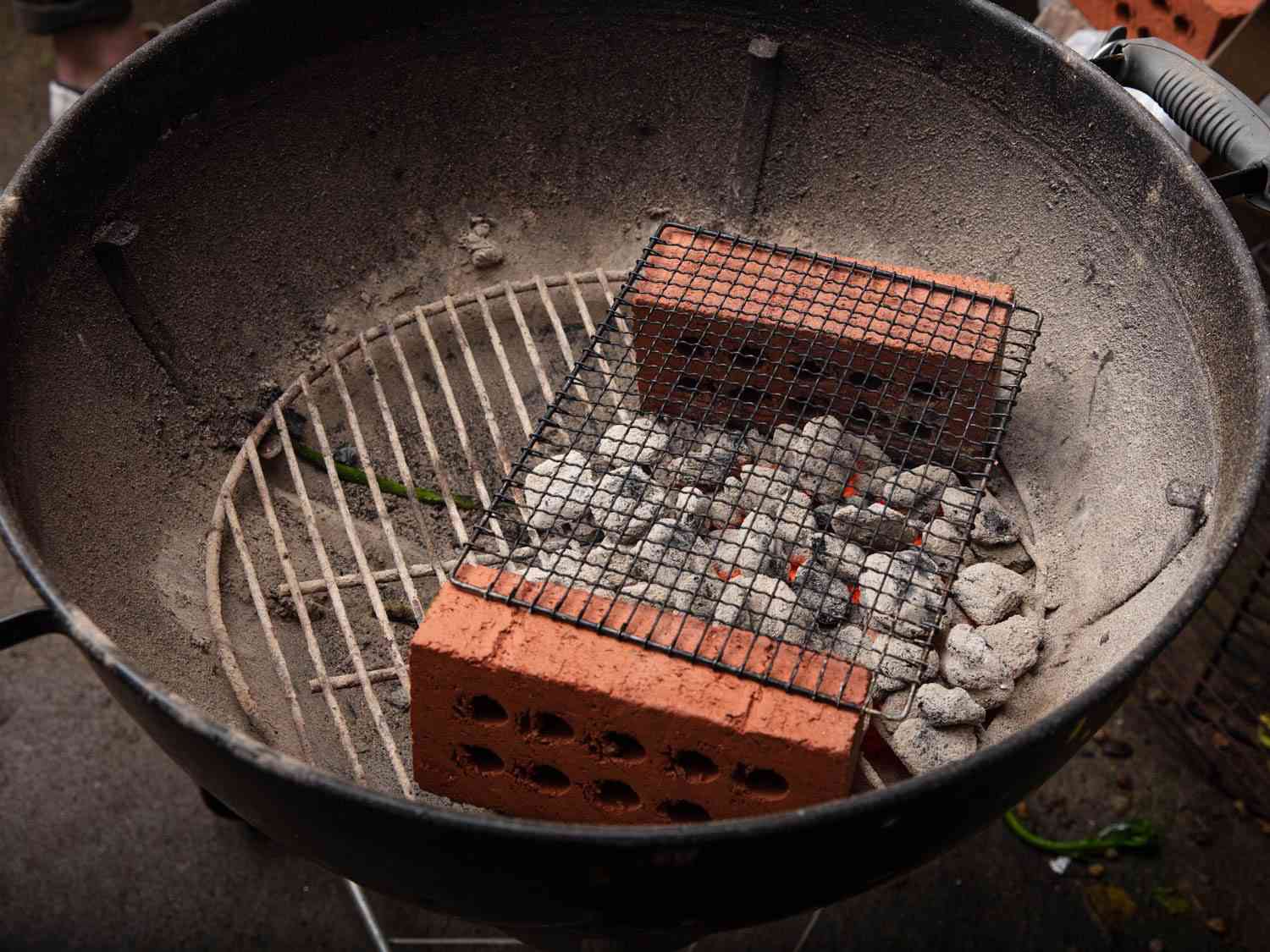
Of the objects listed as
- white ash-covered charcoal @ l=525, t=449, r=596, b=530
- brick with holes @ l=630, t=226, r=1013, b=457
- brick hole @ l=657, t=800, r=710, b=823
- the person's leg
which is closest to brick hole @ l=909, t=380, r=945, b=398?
brick with holes @ l=630, t=226, r=1013, b=457

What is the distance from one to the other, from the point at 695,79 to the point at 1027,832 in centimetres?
170

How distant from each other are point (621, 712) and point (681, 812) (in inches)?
8.9

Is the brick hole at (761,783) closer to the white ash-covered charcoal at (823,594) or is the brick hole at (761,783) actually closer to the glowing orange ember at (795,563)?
the white ash-covered charcoal at (823,594)

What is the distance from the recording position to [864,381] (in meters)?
2.01

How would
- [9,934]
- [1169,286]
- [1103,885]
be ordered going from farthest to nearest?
[1103,885]
[9,934]
[1169,286]

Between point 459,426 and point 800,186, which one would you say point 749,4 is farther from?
point 459,426

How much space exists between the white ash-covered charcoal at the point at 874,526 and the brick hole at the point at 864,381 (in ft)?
0.72

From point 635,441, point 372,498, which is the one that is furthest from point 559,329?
point 372,498

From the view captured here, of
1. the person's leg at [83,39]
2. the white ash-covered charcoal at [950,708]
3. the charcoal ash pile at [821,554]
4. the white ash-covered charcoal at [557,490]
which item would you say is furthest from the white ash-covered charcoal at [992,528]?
the person's leg at [83,39]

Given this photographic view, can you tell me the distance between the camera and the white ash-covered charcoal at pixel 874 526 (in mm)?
1921

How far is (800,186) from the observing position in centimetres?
244

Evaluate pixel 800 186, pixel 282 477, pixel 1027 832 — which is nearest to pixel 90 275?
pixel 282 477

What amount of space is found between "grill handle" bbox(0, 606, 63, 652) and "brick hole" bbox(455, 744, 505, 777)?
55 centimetres

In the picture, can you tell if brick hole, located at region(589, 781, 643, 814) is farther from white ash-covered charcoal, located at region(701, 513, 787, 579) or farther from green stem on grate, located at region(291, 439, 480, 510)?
green stem on grate, located at region(291, 439, 480, 510)
